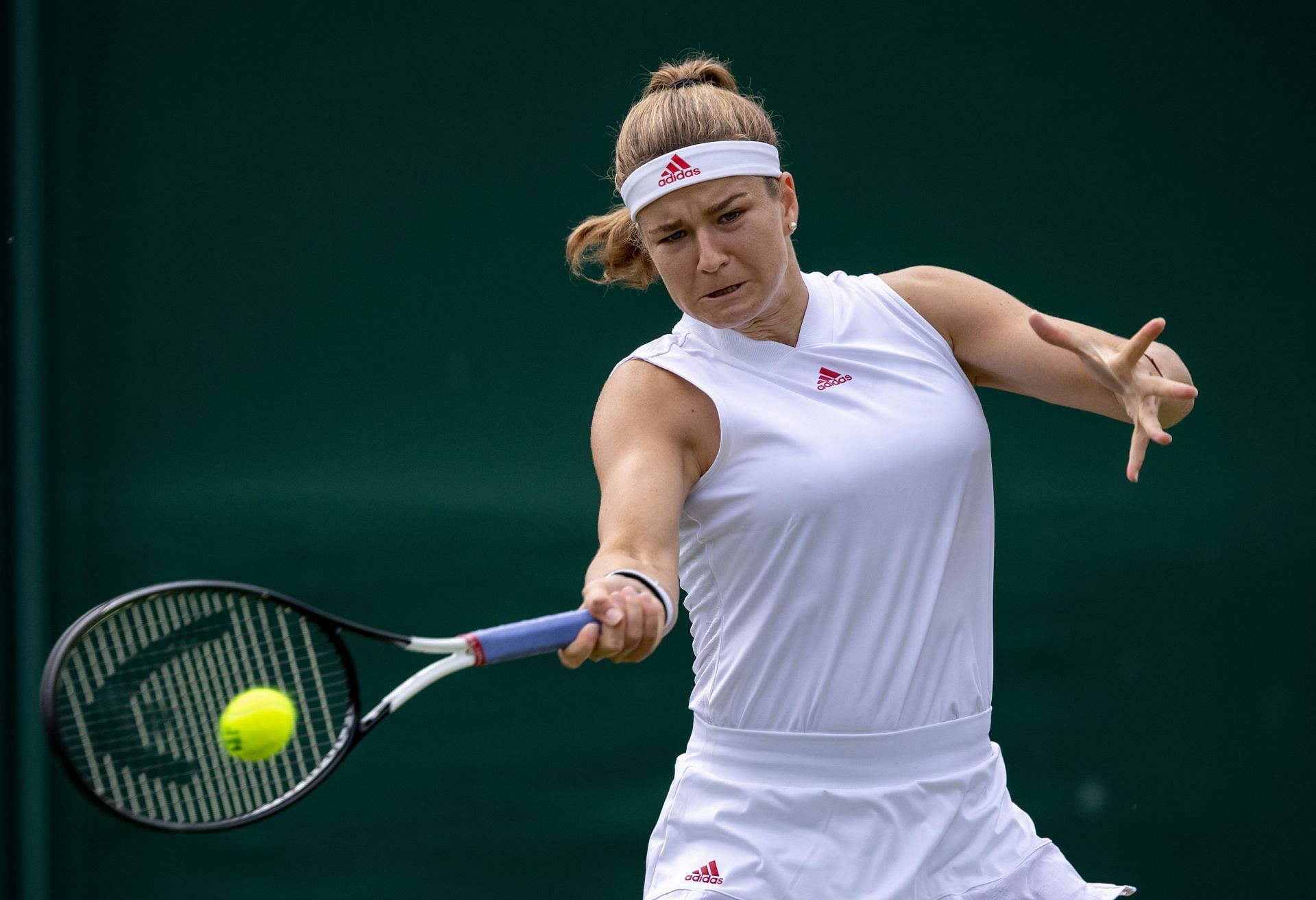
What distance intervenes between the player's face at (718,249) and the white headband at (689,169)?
11mm

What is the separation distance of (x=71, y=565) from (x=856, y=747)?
2004mm

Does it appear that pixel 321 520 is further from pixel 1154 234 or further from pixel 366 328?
pixel 1154 234

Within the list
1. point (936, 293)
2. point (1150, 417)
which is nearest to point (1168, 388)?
point (1150, 417)

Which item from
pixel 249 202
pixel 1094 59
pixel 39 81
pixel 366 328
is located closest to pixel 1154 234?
pixel 1094 59

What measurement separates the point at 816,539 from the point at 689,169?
536 millimetres

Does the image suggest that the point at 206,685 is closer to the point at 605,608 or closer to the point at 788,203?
the point at 605,608

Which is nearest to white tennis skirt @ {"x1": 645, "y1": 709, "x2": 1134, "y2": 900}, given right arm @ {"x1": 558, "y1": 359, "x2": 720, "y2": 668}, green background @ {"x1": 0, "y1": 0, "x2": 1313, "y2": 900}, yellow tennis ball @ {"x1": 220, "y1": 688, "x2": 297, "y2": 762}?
right arm @ {"x1": 558, "y1": 359, "x2": 720, "y2": 668}

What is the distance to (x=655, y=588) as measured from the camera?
1781 millimetres

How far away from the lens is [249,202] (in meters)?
3.38

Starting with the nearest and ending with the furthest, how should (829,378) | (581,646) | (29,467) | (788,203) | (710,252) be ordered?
1. (581,646)
2. (710,252)
3. (829,378)
4. (788,203)
5. (29,467)

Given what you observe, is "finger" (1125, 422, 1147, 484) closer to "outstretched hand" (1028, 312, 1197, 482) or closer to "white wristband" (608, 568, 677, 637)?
"outstretched hand" (1028, 312, 1197, 482)

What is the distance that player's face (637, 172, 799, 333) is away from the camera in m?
2.05

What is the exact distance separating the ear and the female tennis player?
0.15ft

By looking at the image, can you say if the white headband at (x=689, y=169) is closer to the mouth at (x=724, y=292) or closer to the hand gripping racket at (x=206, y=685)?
the mouth at (x=724, y=292)
